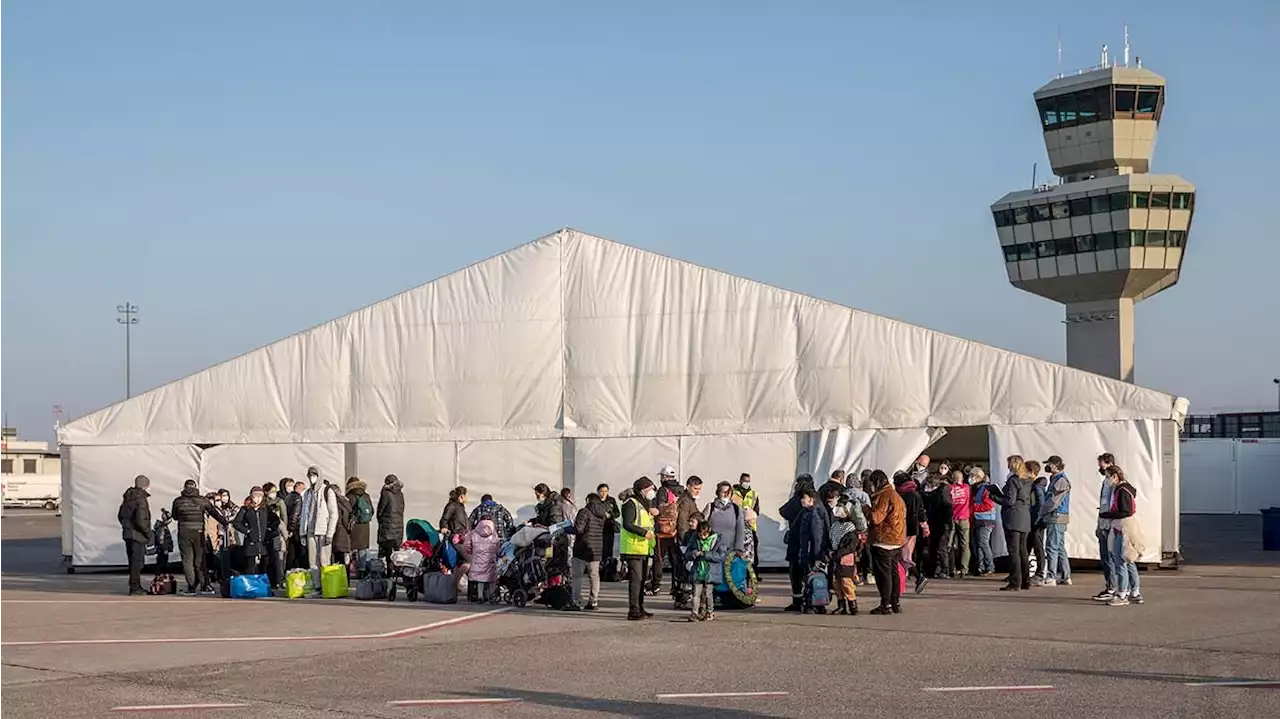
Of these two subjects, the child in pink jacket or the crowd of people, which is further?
the child in pink jacket

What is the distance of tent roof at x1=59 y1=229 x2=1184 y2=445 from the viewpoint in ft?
69.9

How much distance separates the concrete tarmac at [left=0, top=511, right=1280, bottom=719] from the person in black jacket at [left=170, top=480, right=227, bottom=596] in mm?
1970

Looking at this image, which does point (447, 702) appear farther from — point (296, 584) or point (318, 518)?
point (318, 518)

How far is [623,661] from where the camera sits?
1150 cm

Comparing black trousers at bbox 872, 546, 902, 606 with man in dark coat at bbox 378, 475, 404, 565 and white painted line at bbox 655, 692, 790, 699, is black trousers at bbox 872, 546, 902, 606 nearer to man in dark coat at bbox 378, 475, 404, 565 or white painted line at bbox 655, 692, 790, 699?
white painted line at bbox 655, 692, 790, 699

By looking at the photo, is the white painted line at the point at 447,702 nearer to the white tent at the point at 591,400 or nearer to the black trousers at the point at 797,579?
the black trousers at the point at 797,579

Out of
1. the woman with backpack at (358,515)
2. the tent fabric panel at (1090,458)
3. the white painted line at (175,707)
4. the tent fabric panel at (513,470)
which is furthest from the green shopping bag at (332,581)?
the tent fabric panel at (1090,458)

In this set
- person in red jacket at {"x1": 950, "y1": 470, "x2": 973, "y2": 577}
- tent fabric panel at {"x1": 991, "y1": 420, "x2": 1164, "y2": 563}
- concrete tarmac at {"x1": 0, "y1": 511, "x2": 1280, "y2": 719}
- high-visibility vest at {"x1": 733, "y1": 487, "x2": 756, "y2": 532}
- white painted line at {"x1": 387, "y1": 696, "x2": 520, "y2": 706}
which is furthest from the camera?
tent fabric panel at {"x1": 991, "y1": 420, "x2": 1164, "y2": 563}

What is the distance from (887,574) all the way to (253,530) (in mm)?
8931

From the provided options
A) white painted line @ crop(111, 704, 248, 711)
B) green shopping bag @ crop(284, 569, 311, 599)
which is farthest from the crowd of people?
white painted line @ crop(111, 704, 248, 711)

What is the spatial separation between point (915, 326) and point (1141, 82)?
35731 mm

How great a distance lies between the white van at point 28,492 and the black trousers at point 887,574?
60.6 m

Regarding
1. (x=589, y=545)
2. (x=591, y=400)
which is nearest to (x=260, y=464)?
(x=591, y=400)

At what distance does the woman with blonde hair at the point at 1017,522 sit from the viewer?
1758cm
